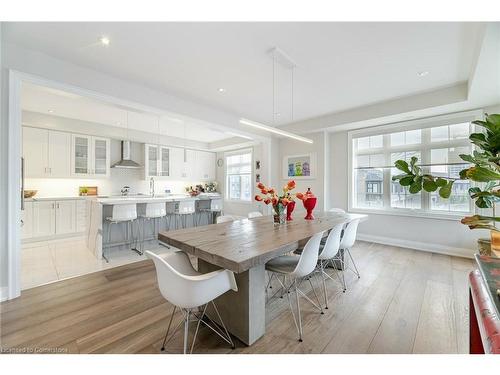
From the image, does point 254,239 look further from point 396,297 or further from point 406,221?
point 406,221

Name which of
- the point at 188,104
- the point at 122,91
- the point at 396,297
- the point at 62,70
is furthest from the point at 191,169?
the point at 396,297

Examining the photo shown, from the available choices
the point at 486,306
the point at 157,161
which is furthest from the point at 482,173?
the point at 157,161

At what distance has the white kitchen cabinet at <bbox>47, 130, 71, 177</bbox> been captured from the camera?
15.6ft

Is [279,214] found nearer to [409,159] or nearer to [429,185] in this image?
[429,185]

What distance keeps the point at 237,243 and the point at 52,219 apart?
495 cm

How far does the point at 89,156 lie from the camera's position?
5293 millimetres

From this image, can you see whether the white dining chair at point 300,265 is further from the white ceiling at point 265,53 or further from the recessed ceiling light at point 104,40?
the recessed ceiling light at point 104,40

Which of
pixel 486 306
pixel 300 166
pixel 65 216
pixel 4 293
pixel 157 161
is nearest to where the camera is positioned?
pixel 486 306

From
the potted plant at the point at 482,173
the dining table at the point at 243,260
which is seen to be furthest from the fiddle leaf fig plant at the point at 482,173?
the dining table at the point at 243,260

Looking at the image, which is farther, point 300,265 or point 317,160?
point 317,160

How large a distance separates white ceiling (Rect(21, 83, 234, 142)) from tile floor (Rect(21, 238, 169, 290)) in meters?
2.34

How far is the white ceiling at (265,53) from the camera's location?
2137 mm

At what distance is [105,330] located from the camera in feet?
5.98
